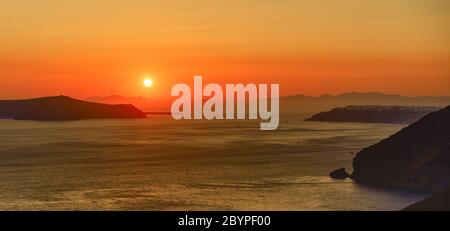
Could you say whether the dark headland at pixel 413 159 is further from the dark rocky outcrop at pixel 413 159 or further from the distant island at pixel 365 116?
the distant island at pixel 365 116

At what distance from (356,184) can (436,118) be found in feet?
A: 19.8

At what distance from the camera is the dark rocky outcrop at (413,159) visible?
27.8 m

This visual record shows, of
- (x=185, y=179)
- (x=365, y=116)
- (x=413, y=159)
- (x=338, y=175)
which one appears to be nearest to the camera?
(x=413, y=159)

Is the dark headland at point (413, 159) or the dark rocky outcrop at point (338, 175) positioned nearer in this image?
the dark headland at point (413, 159)

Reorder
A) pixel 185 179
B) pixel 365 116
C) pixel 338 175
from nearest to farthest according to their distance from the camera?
pixel 185 179, pixel 338 175, pixel 365 116

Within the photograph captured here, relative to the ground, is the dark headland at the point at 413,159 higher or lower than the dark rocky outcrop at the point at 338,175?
higher

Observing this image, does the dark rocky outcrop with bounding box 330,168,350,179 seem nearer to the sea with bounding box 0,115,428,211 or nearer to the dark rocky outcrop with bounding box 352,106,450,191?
the sea with bounding box 0,115,428,211

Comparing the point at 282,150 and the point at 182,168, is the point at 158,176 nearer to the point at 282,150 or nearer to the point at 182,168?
the point at 182,168

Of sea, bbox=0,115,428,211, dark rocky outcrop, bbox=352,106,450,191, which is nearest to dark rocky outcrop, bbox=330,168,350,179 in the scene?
sea, bbox=0,115,428,211

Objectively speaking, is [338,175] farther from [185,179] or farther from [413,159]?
[185,179]

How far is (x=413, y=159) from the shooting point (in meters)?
30.2

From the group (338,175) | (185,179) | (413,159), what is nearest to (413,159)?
(413,159)

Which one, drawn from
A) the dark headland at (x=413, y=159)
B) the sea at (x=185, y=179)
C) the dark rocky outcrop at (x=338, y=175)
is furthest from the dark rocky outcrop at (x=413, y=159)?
the sea at (x=185, y=179)
